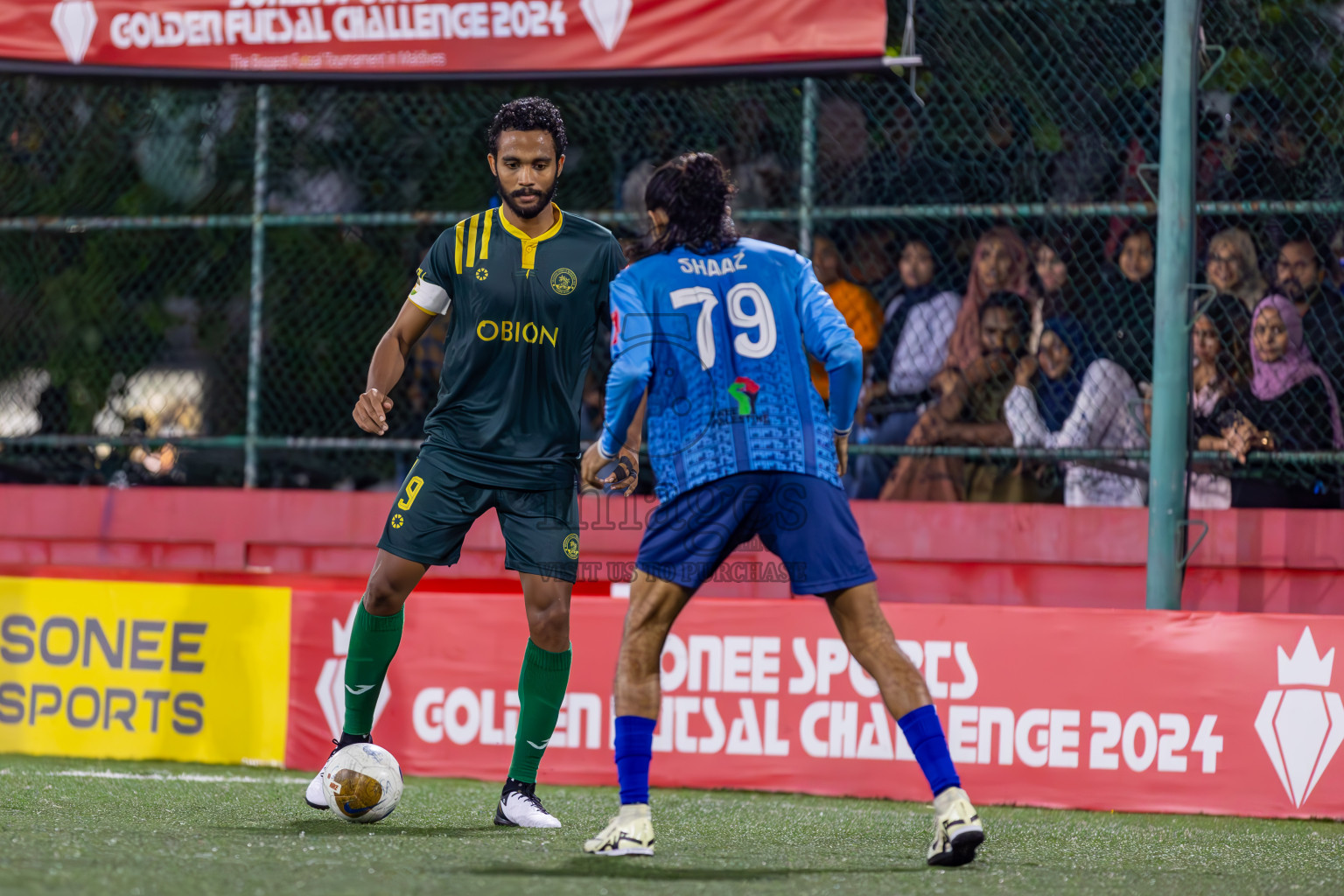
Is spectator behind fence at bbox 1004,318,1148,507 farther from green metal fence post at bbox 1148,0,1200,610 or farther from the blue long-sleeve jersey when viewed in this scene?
the blue long-sleeve jersey

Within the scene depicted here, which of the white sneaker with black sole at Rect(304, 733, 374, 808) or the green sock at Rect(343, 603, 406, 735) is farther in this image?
the green sock at Rect(343, 603, 406, 735)

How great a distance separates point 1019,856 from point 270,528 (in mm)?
5208

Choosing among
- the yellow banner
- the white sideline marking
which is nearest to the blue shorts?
the white sideline marking

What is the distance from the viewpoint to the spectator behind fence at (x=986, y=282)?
801cm

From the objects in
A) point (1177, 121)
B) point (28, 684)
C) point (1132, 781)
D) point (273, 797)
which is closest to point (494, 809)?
point (273, 797)

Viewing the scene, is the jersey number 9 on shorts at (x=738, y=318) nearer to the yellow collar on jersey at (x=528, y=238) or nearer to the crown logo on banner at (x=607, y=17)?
the yellow collar on jersey at (x=528, y=238)

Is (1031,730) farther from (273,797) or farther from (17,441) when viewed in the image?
(17,441)

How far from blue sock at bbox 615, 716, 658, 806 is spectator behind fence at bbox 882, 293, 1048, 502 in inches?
147

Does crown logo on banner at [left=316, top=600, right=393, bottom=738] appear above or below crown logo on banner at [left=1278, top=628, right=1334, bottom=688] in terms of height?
below

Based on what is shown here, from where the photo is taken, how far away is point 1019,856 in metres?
4.87

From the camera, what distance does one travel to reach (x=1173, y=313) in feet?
23.1

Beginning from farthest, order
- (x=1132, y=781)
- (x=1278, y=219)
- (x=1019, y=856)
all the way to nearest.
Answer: (x=1278, y=219) < (x=1132, y=781) < (x=1019, y=856)

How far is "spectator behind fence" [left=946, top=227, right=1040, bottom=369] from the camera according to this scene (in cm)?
801

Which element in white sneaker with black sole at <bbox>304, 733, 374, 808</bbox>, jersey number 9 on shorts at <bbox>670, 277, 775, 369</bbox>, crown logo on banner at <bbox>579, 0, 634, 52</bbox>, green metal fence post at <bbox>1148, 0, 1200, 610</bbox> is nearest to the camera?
jersey number 9 on shorts at <bbox>670, 277, 775, 369</bbox>
